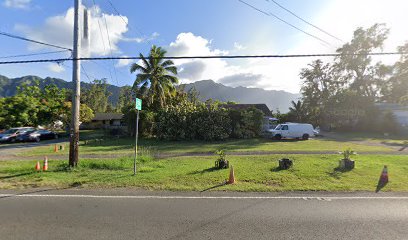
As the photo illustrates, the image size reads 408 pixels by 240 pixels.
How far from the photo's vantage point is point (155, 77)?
30.1m

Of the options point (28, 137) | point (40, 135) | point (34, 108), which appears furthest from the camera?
point (34, 108)

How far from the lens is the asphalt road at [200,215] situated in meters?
4.41

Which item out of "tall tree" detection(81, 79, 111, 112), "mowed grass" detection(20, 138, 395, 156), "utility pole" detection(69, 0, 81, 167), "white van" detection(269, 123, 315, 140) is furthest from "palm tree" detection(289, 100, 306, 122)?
"tall tree" detection(81, 79, 111, 112)

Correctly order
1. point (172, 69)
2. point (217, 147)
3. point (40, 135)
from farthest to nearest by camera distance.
→ 1. point (172, 69)
2. point (40, 135)
3. point (217, 147)

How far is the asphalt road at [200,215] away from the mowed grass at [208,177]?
2.65 ft

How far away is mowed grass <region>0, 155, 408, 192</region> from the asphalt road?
81 cm

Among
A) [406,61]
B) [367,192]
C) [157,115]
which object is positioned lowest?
[367,192]

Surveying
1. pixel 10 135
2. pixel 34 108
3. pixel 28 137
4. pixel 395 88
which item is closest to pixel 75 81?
pixel 10 135

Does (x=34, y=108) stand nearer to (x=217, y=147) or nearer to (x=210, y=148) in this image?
(x=210, y=148)

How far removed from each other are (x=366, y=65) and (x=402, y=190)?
4906 cm

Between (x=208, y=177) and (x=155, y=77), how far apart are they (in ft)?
75.8

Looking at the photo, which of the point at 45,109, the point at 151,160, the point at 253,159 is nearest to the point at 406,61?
the point at 253,159

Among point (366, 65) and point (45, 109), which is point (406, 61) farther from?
point (45, 109)

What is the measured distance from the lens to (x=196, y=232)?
446 centimetres
